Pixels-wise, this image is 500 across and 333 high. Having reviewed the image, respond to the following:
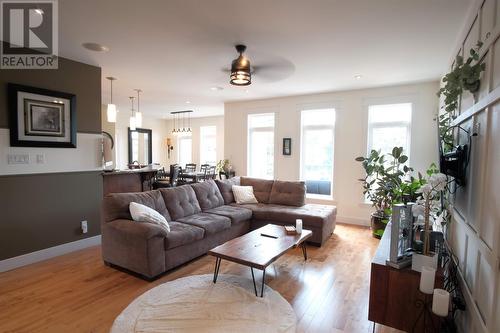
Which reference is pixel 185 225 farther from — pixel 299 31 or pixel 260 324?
pixel 299 31

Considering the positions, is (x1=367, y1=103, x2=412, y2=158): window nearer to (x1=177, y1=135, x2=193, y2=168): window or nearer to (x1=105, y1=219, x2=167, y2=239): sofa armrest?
(x1=105, y1=219, x2=167, y2=239): sofa armrest

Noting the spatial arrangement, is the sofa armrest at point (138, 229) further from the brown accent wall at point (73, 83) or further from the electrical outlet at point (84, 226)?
the brown accent wall at point (73, 83)

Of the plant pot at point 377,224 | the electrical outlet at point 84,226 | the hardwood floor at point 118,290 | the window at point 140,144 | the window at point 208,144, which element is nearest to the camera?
the hardwood floor at point 118,290

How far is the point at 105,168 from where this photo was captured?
434 cm

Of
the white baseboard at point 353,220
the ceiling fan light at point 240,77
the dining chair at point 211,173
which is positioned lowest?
the white baseboard at point 353,220

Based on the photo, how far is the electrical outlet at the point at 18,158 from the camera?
3107 mm

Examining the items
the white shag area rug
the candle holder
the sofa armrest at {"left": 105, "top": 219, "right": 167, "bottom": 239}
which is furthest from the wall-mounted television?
the sofa armrest at {"left": 105, "top": 219, "right": 167, "bottom": 239}

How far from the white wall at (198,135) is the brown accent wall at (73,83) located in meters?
5.44

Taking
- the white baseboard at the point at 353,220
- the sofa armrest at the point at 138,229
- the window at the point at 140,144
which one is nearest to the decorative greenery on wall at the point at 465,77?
the sofa armrest at the point at 138,229

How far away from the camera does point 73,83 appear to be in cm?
369

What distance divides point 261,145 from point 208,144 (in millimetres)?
3541

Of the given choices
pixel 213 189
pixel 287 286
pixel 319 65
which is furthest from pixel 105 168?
pixel 319 65

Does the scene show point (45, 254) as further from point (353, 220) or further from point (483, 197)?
point (353, 220)

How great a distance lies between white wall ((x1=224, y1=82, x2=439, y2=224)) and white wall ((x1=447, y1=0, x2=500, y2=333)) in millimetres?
2805
